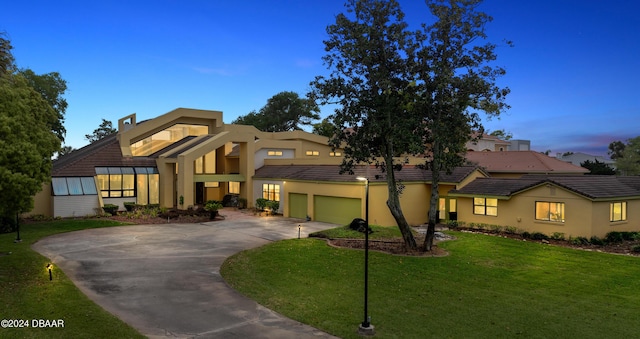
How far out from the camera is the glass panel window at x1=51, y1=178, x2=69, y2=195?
3173cm

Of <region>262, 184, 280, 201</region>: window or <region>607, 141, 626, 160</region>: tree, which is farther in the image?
<region>607, 141, 626, 160</region>: tree

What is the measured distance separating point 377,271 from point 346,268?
4.27ft

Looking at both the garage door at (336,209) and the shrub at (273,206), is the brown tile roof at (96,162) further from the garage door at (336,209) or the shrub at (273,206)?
the garage door at (336,209)

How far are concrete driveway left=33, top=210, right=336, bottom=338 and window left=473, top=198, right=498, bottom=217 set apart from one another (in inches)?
426

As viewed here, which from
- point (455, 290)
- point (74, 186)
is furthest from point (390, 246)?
point (74, 186)

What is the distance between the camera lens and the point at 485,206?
2816cm

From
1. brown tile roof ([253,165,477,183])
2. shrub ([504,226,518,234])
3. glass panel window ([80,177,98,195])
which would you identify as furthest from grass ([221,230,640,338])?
glass panel window ([80,177,98,195])

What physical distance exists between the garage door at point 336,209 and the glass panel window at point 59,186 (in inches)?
782

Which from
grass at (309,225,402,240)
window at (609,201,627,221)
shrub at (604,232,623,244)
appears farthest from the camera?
window at (609,201,627,221)

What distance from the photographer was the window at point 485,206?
90.7ft

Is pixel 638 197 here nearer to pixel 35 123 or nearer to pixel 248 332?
pixel 248 332

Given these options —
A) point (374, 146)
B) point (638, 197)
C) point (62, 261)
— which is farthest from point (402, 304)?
point (638, 197)

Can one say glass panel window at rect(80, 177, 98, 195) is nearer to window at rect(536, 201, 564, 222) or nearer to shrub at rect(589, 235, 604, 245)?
window at rect(536, 201, 564, 222)

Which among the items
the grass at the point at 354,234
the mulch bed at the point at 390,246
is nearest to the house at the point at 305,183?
the grass at the point at 354,234
